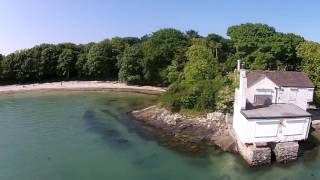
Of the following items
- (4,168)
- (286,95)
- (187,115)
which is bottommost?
(4,168)

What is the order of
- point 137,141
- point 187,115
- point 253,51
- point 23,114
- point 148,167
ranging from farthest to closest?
1. point 253,51
2. point 23,114
3. point 187,115
4. point 137,141
5. point 148,167

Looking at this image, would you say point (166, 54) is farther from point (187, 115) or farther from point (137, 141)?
point (137, 141)

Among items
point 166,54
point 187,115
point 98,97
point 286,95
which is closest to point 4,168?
point 187,115

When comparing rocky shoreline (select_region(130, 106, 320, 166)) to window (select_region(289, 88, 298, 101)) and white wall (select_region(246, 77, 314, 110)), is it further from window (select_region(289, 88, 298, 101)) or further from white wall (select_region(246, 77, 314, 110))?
window (select_region(289, 88, 298, 101))

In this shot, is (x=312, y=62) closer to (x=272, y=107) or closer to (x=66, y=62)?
(x=272, y=107)

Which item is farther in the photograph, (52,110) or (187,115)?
(52,110)

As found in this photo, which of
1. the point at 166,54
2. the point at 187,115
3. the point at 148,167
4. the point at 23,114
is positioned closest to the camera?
the point at 148,167
